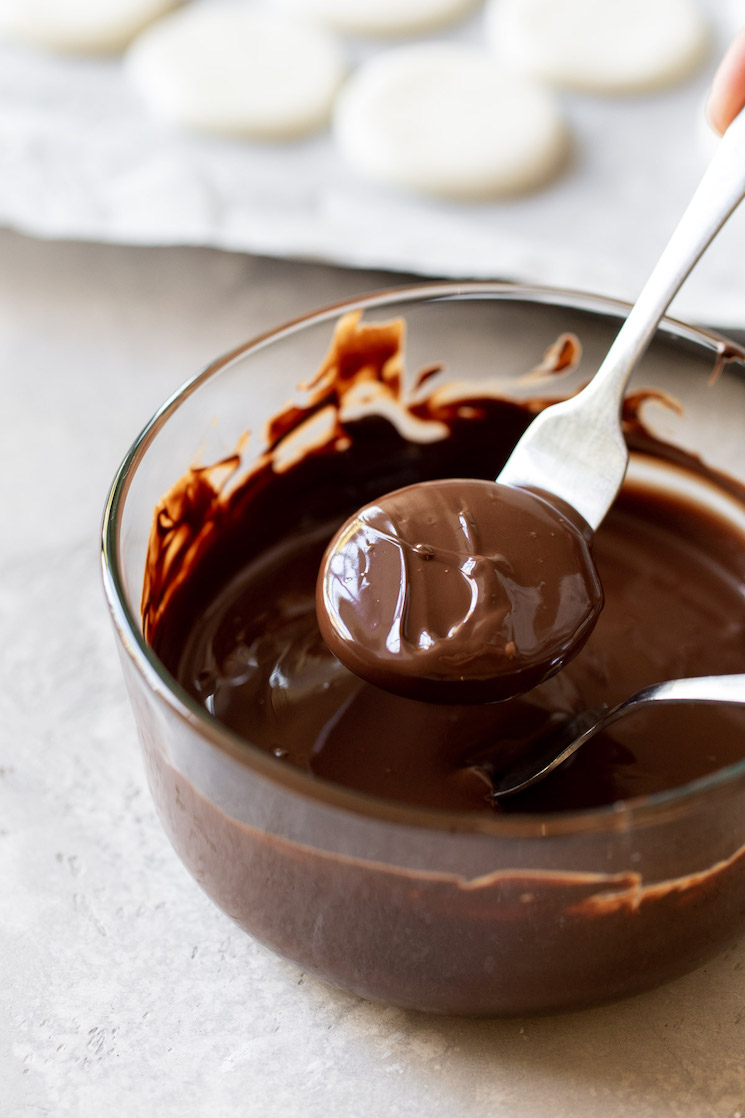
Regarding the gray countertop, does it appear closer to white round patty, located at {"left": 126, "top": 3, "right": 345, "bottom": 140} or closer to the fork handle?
the fork handle

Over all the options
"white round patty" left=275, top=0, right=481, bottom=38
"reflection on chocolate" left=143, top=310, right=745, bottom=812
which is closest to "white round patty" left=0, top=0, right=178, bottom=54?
"white round patty" left=275, top=0, right=481, bottom=38

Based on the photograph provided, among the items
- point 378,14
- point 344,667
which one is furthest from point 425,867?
point 378,14

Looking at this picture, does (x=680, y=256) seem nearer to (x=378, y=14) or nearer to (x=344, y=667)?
(x=344, y=667)

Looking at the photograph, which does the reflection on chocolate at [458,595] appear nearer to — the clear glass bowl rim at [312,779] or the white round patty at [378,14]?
the clear glass bowl rim at [312,779]

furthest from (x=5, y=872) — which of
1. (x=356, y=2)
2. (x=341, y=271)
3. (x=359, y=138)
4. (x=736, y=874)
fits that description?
(x=356, y=2)

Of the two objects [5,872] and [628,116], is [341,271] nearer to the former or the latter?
[628,116]
